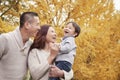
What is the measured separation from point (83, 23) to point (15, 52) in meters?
7.04

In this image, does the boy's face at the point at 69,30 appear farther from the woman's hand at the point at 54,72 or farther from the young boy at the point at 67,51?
the woman's hand at the point at 54,72

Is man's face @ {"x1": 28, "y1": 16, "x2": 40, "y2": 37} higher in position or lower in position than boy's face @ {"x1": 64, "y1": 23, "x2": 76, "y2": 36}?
higher

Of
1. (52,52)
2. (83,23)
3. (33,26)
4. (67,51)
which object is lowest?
(83,23)

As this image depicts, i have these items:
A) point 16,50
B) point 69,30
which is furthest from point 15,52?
point 69,30

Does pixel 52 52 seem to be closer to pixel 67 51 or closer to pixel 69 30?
pixel 67 51

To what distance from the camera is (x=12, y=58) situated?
282 cm

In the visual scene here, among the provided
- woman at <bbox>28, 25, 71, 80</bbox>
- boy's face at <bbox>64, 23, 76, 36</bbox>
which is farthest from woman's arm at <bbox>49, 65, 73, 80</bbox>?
boy's face at <bbox>64, 23, 76, 36</bbox>

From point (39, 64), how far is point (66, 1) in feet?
22.8

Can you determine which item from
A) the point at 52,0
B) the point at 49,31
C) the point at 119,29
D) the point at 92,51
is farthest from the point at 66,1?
the point at 49,31

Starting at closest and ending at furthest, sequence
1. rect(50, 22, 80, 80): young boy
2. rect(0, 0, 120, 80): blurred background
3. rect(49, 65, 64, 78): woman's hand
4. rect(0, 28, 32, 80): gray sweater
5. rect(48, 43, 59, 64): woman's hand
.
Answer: rect(0, 28, 32, 80): gray sweater, rect(48, 43, 59, 64): woman's hand, rect(49, 65, 64, 78): woman's hand, rect(50, 22, 80, 80): young boy, rect(0, 0, 120, 80): blurred background

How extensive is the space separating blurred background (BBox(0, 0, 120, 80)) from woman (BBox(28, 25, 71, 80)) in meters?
5.59

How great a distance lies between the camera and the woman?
9.36ft

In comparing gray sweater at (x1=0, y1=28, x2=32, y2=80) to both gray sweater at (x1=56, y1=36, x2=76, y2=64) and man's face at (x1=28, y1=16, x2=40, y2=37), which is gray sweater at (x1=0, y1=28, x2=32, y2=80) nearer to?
man's face at (x1=28, y1=16, x2=40, y2=37)

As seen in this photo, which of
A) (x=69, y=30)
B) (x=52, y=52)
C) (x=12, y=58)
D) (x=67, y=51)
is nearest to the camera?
(x=12, y=58)
